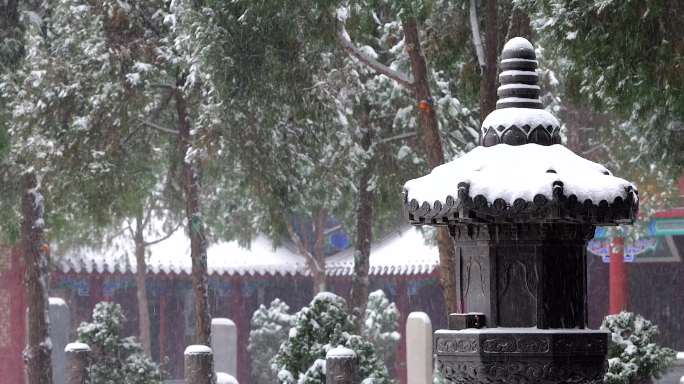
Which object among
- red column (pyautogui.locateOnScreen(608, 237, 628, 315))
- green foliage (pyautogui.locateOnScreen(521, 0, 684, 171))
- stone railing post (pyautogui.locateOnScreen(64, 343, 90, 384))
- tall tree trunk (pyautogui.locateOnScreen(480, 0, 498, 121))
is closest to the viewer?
green foliage (pyautogui.locateOnScreen(521, 0, 684, 171))

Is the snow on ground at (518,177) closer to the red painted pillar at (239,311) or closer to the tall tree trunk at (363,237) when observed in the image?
the tall tree trunk at (363,237)

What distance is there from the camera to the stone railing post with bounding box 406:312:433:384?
13836 mm

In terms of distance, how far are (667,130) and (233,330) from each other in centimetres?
845

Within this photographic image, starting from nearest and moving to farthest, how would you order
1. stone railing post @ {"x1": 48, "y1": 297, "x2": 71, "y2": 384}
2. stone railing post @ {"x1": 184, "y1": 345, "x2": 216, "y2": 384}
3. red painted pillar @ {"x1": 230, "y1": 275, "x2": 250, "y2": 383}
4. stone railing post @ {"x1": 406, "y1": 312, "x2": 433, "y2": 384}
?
1. stone railing post @ {"x1": 406, "y1": 312, "x2": 433, "y2": 384}
2. stone railing post @ {"x1": 184, "y1": 345, "x2": 216, "y2": 384}
3. stone railing post @ {"x1": 48, "y1": 297, "x2": 71, "y2": 384}
4. red painted pillar @ {"x1": 230, "y1": 275, "x2": 250, "y2": 383}

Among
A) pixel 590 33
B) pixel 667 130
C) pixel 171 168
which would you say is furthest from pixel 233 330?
pixel 590 33

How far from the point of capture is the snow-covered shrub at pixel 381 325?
2553 cm

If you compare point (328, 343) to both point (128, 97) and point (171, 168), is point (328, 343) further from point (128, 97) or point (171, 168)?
point (171, 168)

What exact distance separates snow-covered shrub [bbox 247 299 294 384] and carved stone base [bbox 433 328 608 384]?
19.1 m

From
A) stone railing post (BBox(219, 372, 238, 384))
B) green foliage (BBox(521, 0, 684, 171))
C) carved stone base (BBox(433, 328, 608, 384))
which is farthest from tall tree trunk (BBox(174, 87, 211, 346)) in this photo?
carved stone base (BBox(433, 328, 608, 384))

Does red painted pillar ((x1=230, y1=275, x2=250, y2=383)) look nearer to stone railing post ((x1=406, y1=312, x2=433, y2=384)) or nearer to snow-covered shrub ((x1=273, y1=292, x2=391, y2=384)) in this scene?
snow-covered shrub ((x1=273, y1=292, x2=391, y2=384))

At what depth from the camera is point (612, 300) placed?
81.3 ft

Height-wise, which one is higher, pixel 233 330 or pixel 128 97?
pixel 128 97

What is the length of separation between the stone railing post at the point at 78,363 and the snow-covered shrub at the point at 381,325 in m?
9.70

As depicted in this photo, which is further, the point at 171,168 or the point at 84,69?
the point at 171,168
